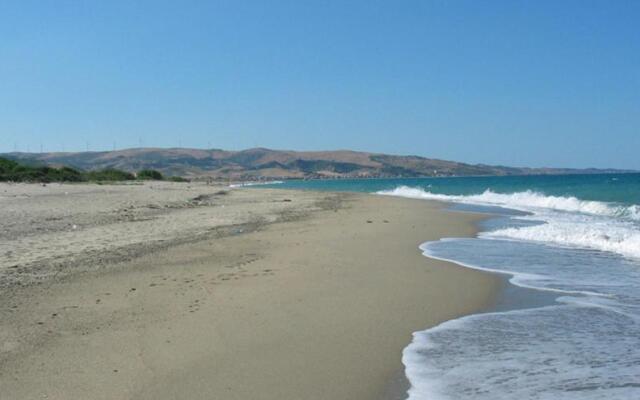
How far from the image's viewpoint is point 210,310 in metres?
7.60

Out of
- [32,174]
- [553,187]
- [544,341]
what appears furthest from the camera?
[553,187]

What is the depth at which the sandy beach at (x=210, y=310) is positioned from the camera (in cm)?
511

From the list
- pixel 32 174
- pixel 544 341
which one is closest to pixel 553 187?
pixel 32 174

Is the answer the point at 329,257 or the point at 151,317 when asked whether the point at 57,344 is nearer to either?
the point at 151,317

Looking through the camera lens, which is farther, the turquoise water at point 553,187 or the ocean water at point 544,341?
the turquoise water at point 553,187

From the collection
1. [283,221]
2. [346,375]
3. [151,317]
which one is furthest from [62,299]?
[283,221]

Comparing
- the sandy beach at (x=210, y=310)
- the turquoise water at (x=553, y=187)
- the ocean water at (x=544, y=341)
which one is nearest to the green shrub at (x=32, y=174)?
the turquoise water at (x=553, y=187)

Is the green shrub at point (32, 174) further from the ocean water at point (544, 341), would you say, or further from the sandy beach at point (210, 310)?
the ocean water at point (544, 341)

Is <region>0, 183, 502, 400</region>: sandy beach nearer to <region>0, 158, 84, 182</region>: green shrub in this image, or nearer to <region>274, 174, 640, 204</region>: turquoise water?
<region>274, 174, 640, 204</region>: turquoise water

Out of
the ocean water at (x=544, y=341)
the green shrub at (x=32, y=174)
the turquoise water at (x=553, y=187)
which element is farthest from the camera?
the green shrub at (x=32, y=174)

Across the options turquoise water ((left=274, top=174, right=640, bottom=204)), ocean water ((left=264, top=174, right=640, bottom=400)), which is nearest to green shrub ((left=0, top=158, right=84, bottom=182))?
turquoise water ((left=274, top=174, right=640, bottom=204))

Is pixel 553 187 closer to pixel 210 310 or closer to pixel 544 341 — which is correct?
pixel 544 341

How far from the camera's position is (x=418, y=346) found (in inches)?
248

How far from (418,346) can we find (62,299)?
4770 millimetres
